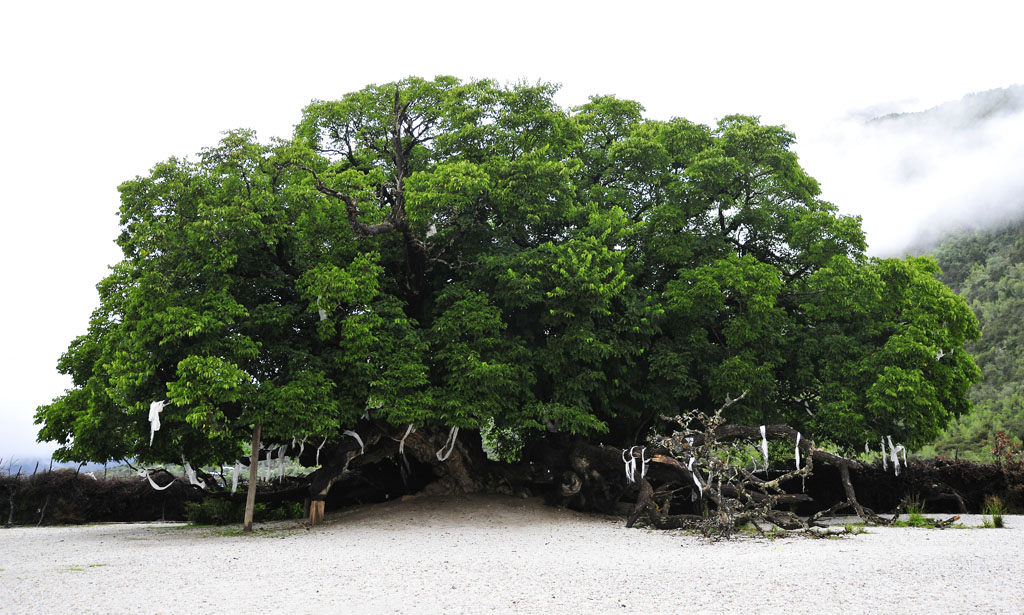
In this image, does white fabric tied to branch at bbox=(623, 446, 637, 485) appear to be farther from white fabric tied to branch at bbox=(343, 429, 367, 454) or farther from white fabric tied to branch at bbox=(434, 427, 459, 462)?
white fabric tied to branch at bbox=(343, 429, 367, 454)

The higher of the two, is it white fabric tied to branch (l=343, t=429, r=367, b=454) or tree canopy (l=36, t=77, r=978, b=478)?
tree canopy (l=36, t=77, r=978, b=478)

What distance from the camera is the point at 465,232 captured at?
644 inches

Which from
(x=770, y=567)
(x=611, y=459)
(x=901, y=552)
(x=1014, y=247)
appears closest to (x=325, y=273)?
(x=611, y=459)

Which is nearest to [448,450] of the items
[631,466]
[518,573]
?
[631,466]

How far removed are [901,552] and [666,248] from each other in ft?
31.4

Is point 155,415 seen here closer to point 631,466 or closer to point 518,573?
point 518,573

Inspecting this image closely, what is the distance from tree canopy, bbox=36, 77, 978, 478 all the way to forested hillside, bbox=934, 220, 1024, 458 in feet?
77.2

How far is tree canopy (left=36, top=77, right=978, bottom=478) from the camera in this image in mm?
13484

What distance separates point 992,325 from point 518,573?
61.4 meters

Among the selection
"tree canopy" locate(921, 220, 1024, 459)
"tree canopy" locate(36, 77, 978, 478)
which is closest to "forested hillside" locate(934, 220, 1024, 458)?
"tree canopy" locate(921, 220, 1024, 459)

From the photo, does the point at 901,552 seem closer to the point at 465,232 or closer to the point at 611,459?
the point at 611,459

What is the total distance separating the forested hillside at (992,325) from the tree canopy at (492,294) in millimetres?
23519

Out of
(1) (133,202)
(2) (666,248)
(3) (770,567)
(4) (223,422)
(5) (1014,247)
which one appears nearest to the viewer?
(3) (770,567)

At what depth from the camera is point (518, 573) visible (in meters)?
8.04
